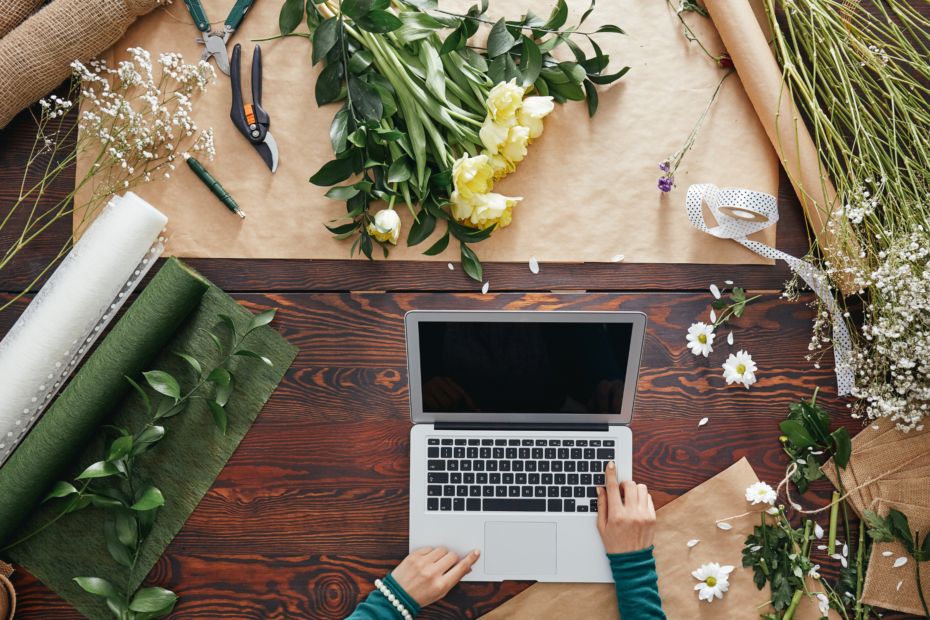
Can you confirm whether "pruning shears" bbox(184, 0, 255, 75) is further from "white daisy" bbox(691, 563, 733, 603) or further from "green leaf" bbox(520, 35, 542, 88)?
"white daisy" bbox(691, 563, 733, 603)

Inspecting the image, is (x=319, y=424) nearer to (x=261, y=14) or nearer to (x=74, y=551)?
(x=74, y=551)

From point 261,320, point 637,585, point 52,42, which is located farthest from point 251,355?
point 637,585

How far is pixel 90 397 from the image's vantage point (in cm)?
84

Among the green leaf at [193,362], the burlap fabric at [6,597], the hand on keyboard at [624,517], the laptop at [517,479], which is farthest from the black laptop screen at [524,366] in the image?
the burlap fabric at [6,597]

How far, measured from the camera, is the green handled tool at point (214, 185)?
926 millimetres

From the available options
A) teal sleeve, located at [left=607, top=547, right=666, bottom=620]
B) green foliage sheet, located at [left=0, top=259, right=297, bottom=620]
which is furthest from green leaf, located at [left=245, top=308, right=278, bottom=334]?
teal sleeve, located at [left=607, top=547, right=666, bottom=620]

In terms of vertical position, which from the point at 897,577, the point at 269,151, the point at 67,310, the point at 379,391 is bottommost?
the point at 897,577

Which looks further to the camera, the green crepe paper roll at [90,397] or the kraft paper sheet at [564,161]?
the kraft paper sheet at [564,161]

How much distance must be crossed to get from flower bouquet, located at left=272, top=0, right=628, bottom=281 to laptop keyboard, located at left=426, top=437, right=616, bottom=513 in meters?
0.29

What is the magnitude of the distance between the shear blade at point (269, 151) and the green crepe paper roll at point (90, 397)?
222 millimetres

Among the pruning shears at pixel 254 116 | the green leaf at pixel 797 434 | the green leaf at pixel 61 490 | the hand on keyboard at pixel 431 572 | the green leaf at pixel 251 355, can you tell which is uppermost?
the pruning shears at pixel 254 116

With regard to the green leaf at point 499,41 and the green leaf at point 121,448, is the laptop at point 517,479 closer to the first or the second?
the green leaf at point 121,448

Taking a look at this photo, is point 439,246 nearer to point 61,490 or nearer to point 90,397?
point 90,397

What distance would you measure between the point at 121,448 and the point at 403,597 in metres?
0.49
